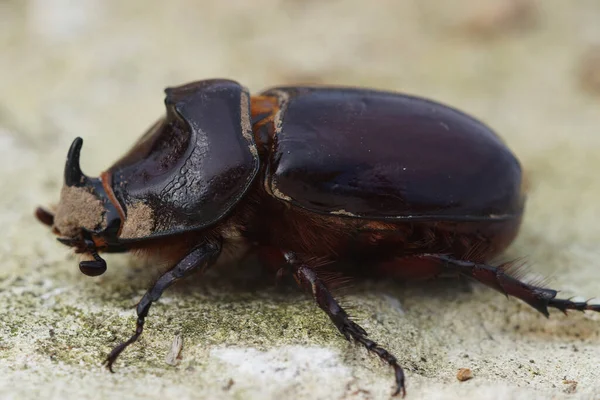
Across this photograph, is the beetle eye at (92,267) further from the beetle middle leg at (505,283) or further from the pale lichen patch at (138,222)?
the beetle middle leg at (505,283)

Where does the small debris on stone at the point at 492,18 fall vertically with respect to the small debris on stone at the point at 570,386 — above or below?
above

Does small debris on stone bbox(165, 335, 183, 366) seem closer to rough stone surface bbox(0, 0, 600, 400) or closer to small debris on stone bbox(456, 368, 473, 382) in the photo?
rough stone surface bbox(0, 0, 600, 400)

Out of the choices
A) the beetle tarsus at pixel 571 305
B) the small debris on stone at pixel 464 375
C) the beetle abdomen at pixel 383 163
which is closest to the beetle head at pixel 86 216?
the beetle abdomen at pixel 383 163

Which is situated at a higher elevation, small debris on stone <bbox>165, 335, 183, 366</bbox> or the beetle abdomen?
the beetle abdomen

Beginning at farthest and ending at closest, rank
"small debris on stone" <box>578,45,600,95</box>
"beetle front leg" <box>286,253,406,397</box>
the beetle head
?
"small debris on stone" <box>578,45,600,95</box> → the beetle head → "beetle front leg" <box>286,253,406,397</box>

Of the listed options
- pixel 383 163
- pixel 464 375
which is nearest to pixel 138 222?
pixel 383 163

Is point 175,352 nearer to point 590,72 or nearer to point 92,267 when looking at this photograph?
point 92,267

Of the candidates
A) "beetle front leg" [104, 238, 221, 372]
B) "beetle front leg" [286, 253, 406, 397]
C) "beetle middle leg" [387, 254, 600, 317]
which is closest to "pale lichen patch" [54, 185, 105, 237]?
"beetle front leg" [104, 238, 221, 372]
